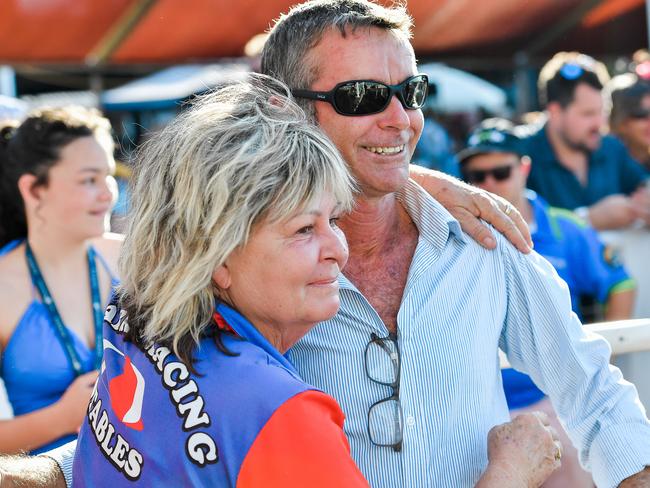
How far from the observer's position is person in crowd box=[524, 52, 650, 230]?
5.67 m

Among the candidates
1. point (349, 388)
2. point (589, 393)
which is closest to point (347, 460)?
point (349, 388)

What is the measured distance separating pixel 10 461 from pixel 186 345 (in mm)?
708

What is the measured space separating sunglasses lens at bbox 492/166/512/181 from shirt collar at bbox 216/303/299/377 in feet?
10.4

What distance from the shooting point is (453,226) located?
89.2 inches

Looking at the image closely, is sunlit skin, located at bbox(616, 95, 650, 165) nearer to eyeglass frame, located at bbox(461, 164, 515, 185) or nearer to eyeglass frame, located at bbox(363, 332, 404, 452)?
eyeglass frame, located at bbox(461, 164, 515, 185)

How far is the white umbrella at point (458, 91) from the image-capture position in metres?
8.87

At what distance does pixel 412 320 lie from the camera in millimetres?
2129

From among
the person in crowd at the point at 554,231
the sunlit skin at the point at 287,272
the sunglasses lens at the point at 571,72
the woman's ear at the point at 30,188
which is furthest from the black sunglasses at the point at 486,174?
the sunlit skin at the point at 287,272

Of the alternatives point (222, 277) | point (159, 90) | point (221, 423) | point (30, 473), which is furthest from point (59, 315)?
point (159, 90)

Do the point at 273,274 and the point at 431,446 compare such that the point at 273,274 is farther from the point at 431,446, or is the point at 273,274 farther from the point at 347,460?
the point at 431,446

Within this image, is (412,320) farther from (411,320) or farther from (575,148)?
(575,148)

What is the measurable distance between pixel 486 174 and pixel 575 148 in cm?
121

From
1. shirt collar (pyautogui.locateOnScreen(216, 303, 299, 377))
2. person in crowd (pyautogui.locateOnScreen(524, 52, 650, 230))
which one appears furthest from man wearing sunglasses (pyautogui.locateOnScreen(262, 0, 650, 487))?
person in crowd (pyautogui.locateOnScreen(524, 52, 650, 230))

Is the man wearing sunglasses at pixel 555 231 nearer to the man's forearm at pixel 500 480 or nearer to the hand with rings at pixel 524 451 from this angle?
the hand with rings at pixel 524 451
